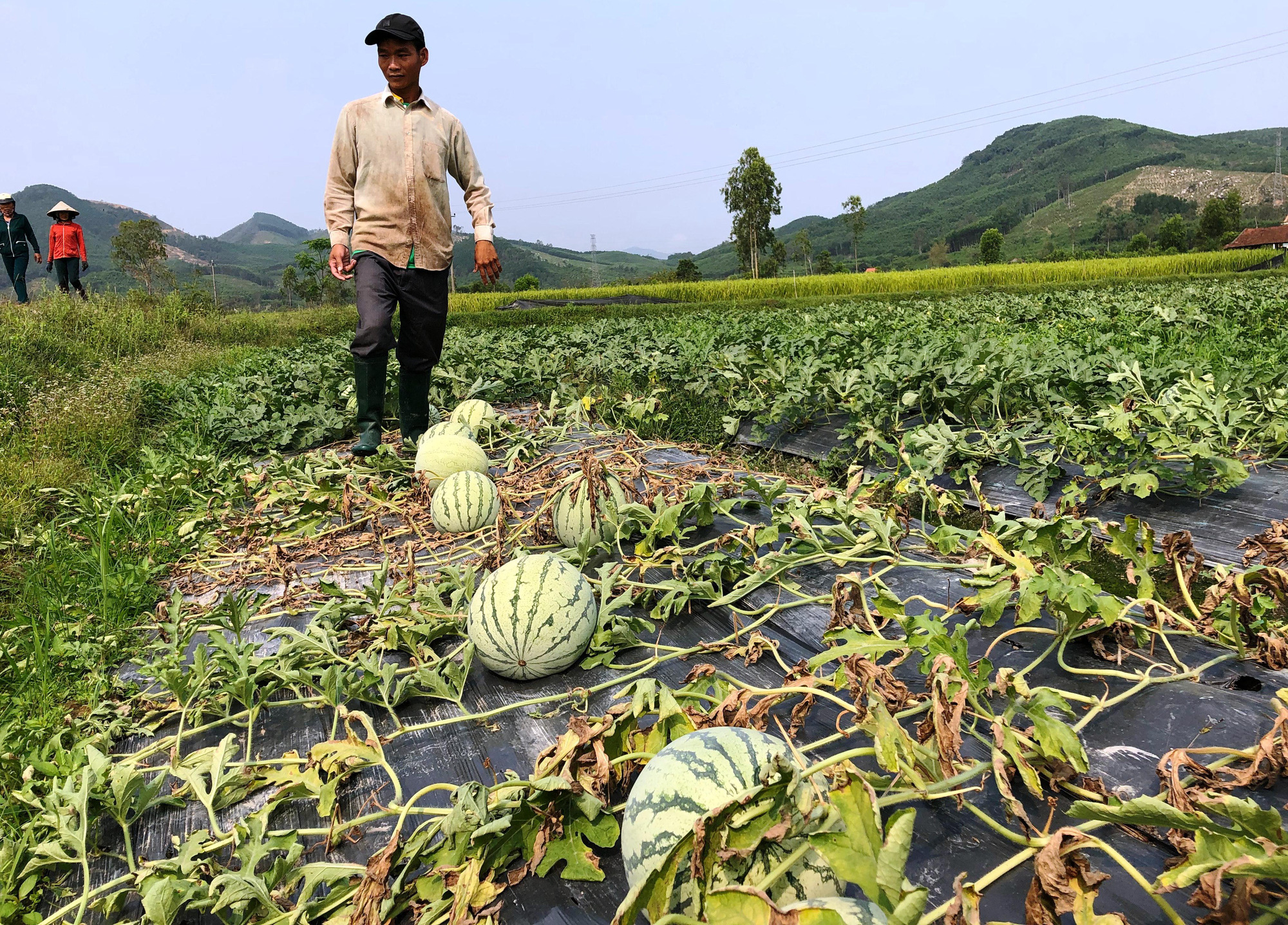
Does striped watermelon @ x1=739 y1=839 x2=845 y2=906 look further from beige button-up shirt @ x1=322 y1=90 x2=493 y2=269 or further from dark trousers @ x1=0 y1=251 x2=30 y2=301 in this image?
dark trousers @ x1=0 y1=251 x2=30 y2=301

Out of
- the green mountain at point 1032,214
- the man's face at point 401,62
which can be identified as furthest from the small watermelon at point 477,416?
the green mountain at point 1032,214

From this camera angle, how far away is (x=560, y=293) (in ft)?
132

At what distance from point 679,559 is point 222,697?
157 cm

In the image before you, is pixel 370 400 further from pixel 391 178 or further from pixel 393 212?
pixel 391 178

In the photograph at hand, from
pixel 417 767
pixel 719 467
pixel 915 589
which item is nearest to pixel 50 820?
pixel 417 767

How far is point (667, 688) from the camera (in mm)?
1659

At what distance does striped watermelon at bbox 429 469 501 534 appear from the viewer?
3.46m

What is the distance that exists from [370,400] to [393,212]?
4.25ft

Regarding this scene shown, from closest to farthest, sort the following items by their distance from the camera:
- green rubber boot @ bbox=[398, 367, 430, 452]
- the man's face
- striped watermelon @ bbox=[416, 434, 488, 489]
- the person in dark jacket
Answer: striped watermelon @ bbox=[416, 434, 488, 489] → the man's face → green rubber boot @ bbox=[398, 367, 430, 452] → the person in dark jacket

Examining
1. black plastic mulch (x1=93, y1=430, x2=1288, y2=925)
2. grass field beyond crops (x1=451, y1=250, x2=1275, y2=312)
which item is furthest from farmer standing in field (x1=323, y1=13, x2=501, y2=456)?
grass field beyond crops (x1=451, y1=250, x2=1275, y2=312)

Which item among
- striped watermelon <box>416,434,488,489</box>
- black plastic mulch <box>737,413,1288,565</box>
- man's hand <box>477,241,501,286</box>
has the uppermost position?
man's hand <box>477,241,501,286</box>

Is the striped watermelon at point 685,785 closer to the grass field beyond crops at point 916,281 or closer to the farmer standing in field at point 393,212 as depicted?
the farmer standing in field at point 393,212

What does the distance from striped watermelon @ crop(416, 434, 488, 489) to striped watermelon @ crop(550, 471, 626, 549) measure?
1012 mm

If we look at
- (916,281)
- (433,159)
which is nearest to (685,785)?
(433,159)
